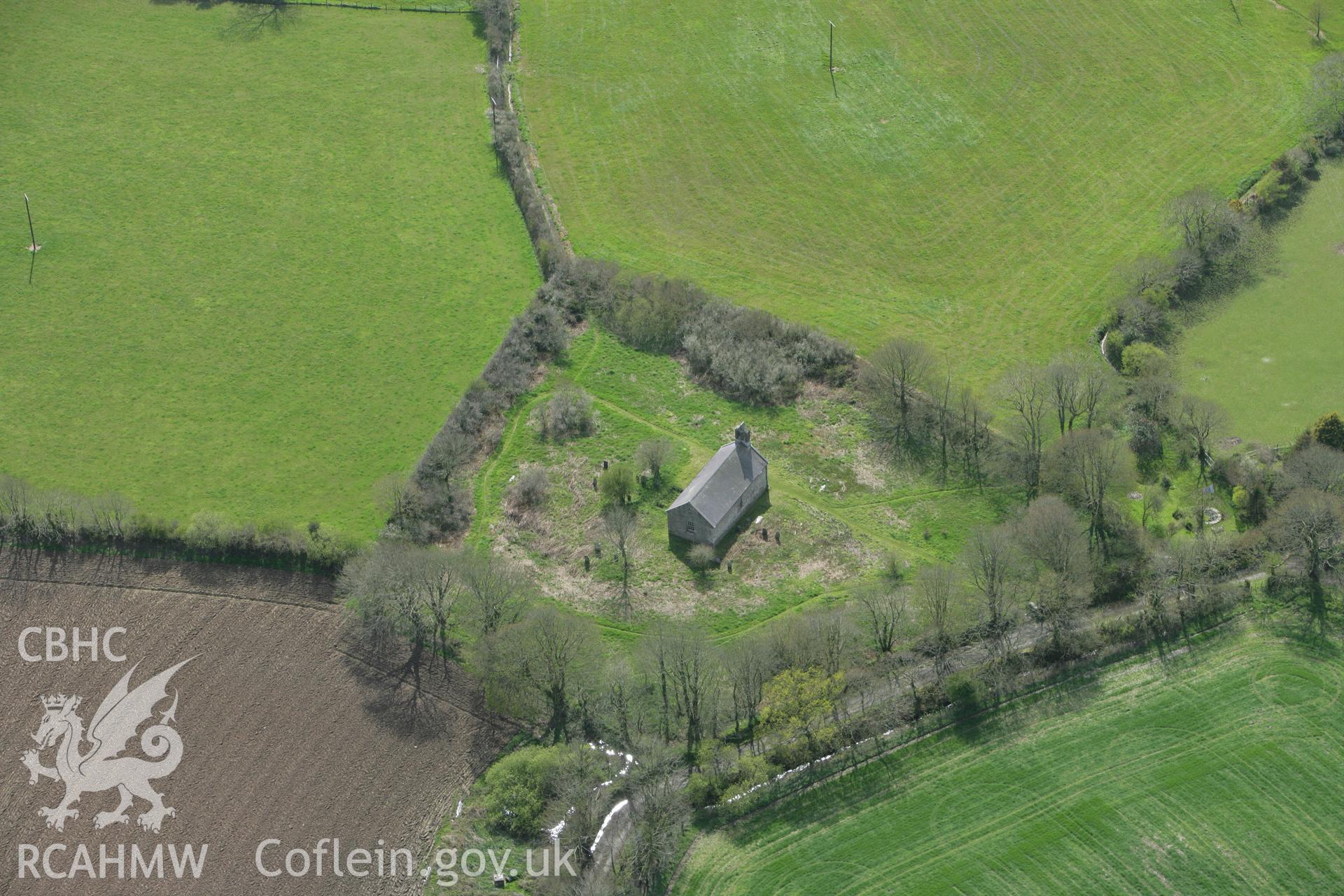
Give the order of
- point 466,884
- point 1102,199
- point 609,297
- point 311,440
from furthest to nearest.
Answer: point 1102,199 → point 609,297 → point 311,440 → point 466,884

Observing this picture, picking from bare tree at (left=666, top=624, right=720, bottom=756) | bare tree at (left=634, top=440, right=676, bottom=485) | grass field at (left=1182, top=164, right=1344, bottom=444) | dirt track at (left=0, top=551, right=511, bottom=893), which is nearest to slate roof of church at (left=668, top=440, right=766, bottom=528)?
bare tree at (left=634, top=440, right=676, bottom=485)

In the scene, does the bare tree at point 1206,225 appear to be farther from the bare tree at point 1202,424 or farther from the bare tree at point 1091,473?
the bare tree at point 1091,473

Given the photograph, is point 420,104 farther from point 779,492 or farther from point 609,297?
point 779,492

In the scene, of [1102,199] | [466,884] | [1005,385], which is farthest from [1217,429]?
[466,884]

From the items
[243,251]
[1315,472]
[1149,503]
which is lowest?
[1149,503]

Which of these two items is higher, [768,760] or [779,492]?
[779,492]

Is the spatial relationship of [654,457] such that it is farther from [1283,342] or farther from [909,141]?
[1283,342]

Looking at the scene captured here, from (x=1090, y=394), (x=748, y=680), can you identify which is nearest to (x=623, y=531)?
(x=748, y=680)
